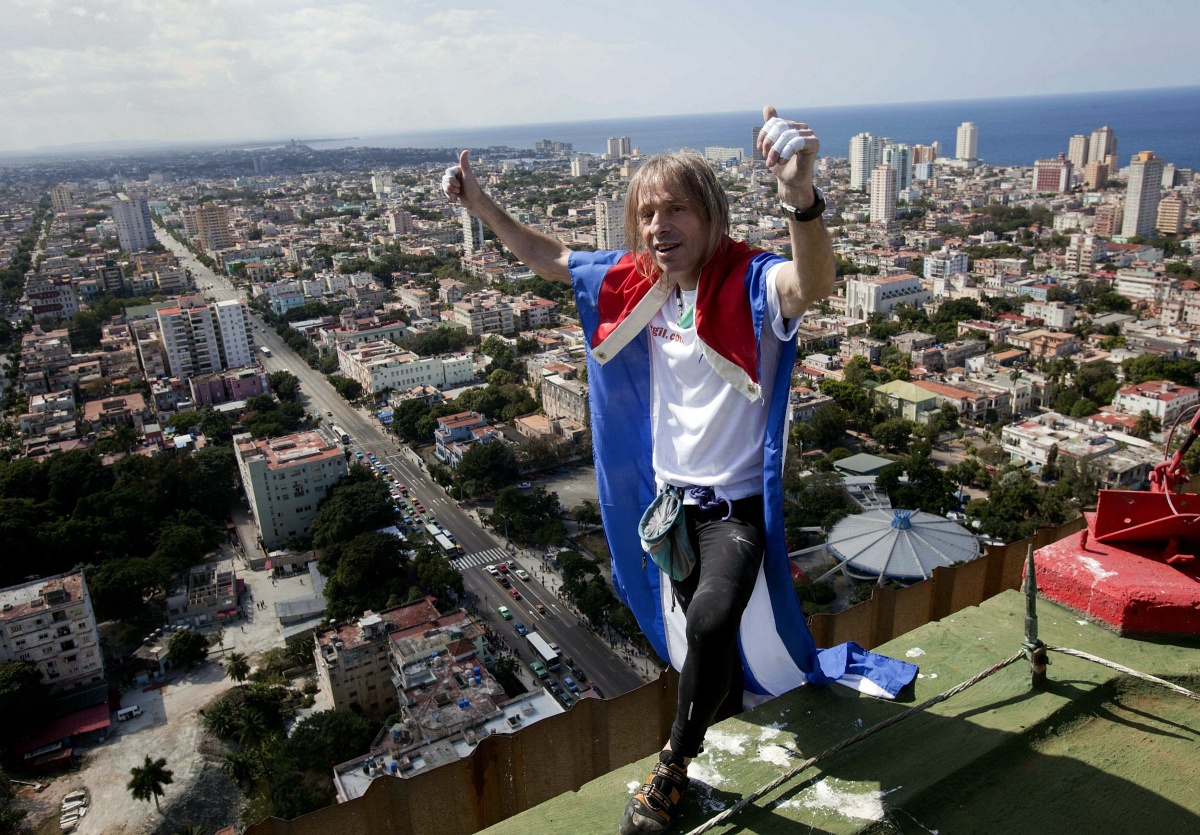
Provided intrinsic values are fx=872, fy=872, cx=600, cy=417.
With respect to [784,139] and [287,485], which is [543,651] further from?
[784,139]

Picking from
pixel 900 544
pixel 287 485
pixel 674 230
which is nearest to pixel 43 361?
pixel 287 485

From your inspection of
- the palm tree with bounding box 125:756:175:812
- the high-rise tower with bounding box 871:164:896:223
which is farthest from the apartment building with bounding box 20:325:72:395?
the high-rise tower with bounding box 871:164:896:223

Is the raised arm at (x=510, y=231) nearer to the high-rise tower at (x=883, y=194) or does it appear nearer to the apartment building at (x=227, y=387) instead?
the apartment building at (x=227, y=387)

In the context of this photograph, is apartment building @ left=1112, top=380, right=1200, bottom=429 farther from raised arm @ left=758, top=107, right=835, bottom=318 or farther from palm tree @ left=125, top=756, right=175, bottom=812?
raised arm @ left=758, top=107, right=835, bottom=318

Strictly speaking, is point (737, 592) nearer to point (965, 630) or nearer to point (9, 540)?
point (965, 630)

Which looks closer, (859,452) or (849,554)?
(849,554)

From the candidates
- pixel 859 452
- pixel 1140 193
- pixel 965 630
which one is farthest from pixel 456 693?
pixel 1140 193
